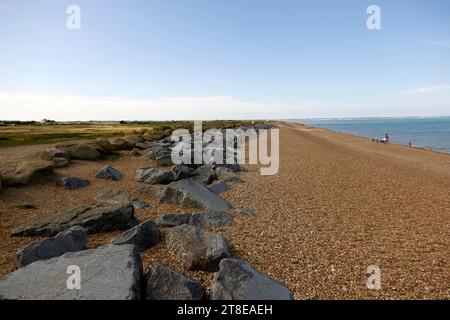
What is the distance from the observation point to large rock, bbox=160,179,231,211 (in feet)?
40.2

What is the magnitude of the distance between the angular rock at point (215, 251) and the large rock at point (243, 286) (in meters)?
0.92

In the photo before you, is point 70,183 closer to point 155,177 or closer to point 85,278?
point 155,177

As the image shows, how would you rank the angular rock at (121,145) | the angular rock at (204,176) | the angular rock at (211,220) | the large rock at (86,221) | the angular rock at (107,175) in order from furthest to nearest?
the angular rock at (121,145)
the angular rock at (107,175)
the angular rock at (204,176)
the angular rock at (211,220)
the large rock at (86,221)

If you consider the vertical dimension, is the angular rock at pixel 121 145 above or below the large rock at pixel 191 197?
above

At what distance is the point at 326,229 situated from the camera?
10367 mm

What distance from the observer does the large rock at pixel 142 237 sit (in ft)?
26.7

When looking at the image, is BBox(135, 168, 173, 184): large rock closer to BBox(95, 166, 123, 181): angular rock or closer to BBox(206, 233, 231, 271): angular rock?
BBox(95, 166, 123, 181): angular rock

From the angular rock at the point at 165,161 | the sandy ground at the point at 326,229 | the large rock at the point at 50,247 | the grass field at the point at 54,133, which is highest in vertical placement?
the grass field at the point at 54,133

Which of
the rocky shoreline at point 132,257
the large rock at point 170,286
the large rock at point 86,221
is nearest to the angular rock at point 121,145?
the rocky shoreline at point 132,257

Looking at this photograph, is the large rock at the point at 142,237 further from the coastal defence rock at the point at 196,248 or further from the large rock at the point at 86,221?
the large rock at the point at 86,221

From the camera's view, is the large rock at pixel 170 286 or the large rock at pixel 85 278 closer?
the large rock at pixel 85 278

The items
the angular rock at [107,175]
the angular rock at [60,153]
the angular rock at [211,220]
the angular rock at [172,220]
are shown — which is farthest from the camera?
the angular rock at [60,153]

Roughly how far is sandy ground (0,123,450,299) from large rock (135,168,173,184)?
0.57m

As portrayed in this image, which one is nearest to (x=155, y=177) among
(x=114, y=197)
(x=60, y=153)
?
(x=114, y=197)
